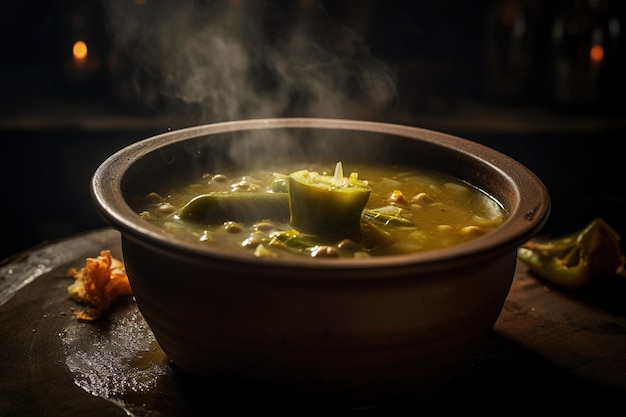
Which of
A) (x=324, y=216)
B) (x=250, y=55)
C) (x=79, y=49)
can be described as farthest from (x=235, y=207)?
(x=79, y=49)

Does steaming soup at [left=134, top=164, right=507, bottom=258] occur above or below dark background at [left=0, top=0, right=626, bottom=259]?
above

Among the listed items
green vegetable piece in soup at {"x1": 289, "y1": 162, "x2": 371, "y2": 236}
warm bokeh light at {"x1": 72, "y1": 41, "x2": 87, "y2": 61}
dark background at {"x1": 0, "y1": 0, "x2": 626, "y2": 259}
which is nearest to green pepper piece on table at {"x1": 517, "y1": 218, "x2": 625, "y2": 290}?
green vegetable piece in soup at {"x1": 289, "y1": 162, "x2": 371, "y2": 236}

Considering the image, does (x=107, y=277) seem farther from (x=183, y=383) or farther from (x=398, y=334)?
(x=398, y=334)

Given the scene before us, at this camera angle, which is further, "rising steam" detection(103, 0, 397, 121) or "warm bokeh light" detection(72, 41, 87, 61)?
"warm bokeh light" detection(72, 41, 87, 61)

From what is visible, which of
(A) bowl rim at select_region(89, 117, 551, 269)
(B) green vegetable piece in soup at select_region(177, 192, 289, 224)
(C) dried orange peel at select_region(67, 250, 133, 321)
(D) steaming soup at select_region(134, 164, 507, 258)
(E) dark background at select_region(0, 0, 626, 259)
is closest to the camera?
(A) bowl rim at select_region(89, 117, 551, 269)

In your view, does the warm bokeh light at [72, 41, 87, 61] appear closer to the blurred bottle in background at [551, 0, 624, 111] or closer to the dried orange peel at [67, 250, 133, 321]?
the dried orange peel at [67, 250, 133, 321]

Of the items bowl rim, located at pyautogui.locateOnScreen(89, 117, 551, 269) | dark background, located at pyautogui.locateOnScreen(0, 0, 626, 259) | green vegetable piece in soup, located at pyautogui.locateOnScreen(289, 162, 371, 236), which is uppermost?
bowl rim, located at pyautogui.locateOnScreen(89, 117, 551, 269)

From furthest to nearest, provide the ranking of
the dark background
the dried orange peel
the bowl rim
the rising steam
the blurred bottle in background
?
the blurred bottle in background → the rising steam → the dark background → the dried orange peel → the bowl rim

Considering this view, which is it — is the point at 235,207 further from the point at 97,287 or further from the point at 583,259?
the point at 583,259

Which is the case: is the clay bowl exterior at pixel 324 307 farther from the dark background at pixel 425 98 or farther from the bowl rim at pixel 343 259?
the dark background at pixel 425 98
